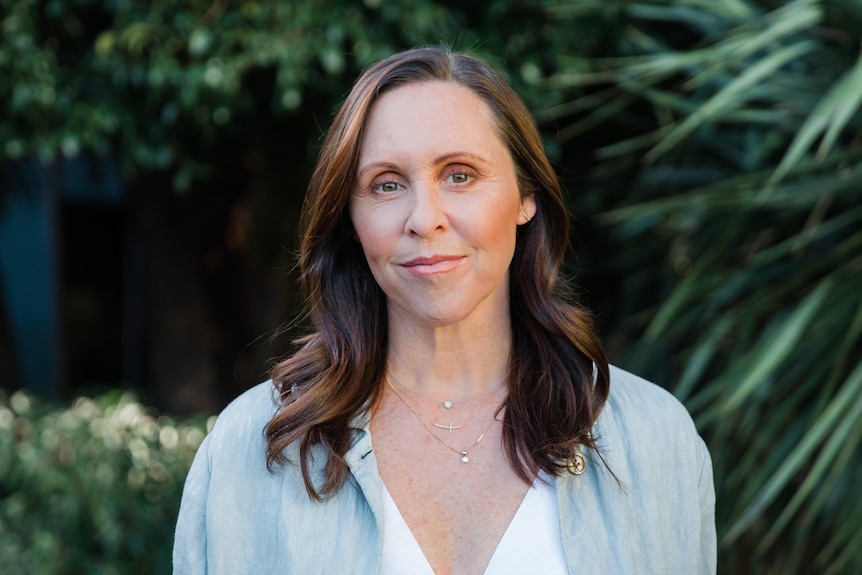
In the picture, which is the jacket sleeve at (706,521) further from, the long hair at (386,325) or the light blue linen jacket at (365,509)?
the long hair at (386,325)

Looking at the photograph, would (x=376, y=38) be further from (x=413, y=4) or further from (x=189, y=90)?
(x=189, y=90)

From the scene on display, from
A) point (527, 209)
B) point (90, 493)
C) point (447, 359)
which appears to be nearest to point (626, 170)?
point (90, 493)

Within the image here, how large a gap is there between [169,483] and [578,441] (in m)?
2.64

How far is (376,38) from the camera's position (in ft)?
13.3

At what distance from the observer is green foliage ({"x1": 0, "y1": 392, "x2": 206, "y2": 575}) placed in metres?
4.09

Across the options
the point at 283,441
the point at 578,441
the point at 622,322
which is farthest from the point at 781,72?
the point at 283,441

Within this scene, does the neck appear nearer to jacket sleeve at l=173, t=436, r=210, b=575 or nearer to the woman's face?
the woman's face

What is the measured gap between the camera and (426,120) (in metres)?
2.00

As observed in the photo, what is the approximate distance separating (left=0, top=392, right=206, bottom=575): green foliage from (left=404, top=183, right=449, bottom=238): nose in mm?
2577

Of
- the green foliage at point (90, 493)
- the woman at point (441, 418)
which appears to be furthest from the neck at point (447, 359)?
the green foliage at point (90, 493)

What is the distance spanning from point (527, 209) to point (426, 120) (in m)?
0.31

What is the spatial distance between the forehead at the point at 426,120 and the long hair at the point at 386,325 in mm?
20

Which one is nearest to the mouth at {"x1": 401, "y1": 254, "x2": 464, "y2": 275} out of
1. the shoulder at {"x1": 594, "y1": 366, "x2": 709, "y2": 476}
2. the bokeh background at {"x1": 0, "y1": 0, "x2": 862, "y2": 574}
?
the shoulder at {"x1": 594, "y1": 366, "x2": 709, "y2": 476}

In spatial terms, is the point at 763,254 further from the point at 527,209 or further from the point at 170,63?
the point at 170,63
